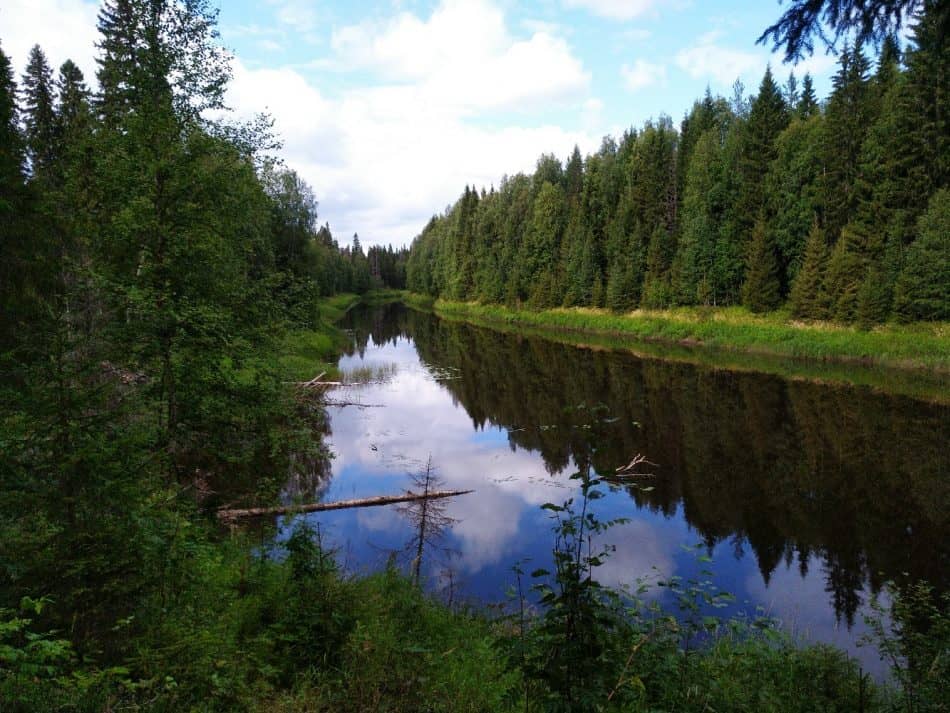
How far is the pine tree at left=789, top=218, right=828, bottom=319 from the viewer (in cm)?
3447

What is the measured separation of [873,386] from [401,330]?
45.9m

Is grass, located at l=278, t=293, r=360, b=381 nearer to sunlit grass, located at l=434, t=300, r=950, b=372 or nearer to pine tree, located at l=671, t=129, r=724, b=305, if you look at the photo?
sunlit grass, located at l=434, t=300, r=950, b=372

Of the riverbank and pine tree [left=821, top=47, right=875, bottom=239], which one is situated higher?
pine tree [left=821, top=47, right=875, bottom=239]

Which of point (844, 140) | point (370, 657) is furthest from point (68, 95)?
point (844, 140)

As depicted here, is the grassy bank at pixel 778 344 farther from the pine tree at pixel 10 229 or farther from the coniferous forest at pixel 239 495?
the pine tree at pixel 10 229

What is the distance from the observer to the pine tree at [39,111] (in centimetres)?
2716

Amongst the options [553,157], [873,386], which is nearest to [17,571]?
[873,386]

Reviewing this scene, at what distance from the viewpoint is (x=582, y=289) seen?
59031 millimetres

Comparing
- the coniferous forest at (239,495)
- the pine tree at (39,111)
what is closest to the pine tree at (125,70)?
the coniferous forest at (239,495)

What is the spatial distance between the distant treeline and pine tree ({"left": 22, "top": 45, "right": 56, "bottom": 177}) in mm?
34533

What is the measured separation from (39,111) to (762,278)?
4820 centimetres

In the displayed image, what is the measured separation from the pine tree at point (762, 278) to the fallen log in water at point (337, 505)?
34169 mm

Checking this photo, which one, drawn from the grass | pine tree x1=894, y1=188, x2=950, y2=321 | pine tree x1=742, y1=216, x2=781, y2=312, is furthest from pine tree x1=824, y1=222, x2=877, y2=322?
the grass

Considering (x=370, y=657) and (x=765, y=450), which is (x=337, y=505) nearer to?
(x=370, y=657)
